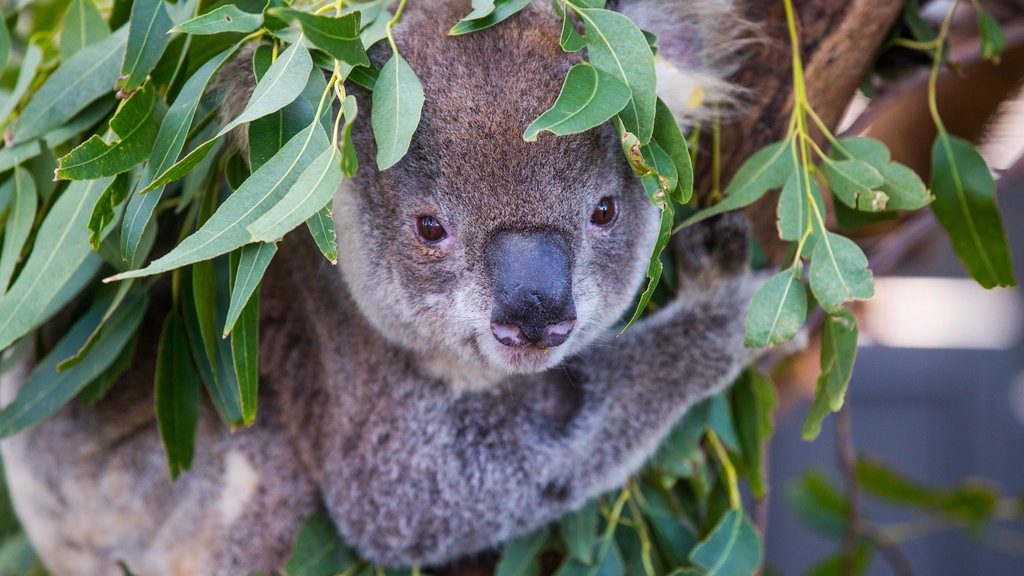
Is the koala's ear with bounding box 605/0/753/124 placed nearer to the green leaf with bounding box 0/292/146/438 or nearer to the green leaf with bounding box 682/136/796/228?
the green leaf with bounding box 682/136/796/228

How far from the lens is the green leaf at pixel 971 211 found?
1767 millimetres

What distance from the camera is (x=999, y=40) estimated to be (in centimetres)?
199

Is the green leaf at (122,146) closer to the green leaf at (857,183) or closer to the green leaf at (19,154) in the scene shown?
the green leaf at (19,154)

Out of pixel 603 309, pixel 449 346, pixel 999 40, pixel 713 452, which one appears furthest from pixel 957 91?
pixel 449 346

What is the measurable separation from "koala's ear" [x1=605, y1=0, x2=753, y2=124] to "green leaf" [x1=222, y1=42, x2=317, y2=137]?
28.6 inches

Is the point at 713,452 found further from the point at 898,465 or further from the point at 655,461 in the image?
the point at 898,465

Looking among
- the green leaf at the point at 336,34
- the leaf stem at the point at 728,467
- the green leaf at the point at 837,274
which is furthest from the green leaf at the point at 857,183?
the green leaf at the point at 336,34

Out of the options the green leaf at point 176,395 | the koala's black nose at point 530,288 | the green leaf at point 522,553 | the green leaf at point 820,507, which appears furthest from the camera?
the green leaf at point 820,507

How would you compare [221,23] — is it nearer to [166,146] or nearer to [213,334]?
[166,146]

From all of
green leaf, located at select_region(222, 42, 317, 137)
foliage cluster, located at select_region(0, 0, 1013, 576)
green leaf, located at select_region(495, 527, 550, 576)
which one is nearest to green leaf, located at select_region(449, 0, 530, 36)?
foliage cluster, located at select_region(0, 0, 1013, 576)

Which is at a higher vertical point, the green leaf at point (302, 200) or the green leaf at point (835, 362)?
the green leaf at point (302, 200)

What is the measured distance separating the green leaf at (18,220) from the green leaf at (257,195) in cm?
59

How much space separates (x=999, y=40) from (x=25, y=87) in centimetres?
201

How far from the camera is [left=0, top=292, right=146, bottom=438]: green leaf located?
1888 millimetres
